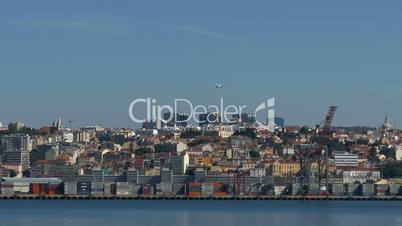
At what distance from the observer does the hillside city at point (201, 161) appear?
95.1 m

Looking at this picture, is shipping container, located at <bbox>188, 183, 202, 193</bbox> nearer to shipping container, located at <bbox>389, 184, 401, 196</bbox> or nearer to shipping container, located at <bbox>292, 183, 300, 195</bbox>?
shipping container, located at <bbox>292, 183, 300, 195</bbox>

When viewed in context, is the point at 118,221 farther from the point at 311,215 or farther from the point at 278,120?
the point at 278,120

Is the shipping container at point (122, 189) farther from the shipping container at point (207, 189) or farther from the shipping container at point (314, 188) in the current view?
the shipping container at point (314, 188)

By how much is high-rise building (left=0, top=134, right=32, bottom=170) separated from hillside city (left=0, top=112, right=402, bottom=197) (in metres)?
0.07

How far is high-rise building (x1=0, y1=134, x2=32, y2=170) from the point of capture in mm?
114188

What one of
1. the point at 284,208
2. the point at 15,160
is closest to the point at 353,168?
the point at 15,160

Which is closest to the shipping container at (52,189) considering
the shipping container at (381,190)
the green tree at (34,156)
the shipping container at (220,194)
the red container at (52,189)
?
the red container at (52,189)

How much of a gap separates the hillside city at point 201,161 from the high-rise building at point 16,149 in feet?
0.24

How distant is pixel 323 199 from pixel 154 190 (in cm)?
1049

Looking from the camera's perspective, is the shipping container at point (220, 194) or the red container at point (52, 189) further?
the red container at point (52, 189)

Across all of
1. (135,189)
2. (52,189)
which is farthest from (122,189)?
(52,189)

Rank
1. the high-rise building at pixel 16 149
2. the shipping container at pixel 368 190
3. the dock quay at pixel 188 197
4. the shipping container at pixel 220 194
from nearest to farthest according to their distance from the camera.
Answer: the dock quay at pixel 188 197, the shipping container at pixel 220 194, the shipping container at pixel 368 190, the high-rise building at pixel 16 149

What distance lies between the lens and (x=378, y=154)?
120750 mm

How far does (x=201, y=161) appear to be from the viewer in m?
110
